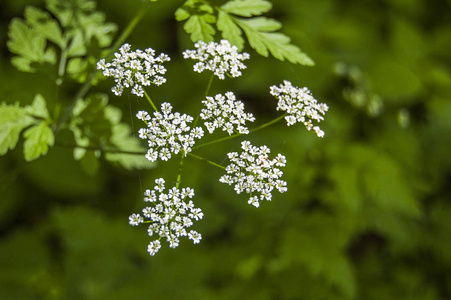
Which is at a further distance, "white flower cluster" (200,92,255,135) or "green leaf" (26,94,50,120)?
"green leaf" (26,94,50,120)

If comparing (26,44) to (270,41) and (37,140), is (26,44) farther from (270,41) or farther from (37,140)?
(270,41)

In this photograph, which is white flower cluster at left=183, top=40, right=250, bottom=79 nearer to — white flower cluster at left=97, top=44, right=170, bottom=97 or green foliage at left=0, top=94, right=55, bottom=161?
white flower cluster at left=97, top=44, right=170, bottom=97

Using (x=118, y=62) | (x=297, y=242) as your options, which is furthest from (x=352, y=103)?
(x=118, y=62)

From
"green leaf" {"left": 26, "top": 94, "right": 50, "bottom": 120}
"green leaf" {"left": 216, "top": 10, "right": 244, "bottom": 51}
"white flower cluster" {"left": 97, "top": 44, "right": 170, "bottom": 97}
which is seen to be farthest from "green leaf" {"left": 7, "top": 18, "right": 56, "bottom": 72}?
"green leaf" {"left": 216, "top": 10, "right": 244, "bottom": 51}

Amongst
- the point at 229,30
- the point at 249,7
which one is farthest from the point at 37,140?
the point at 249,7

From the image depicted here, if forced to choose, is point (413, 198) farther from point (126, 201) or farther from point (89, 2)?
point (89, 2)
